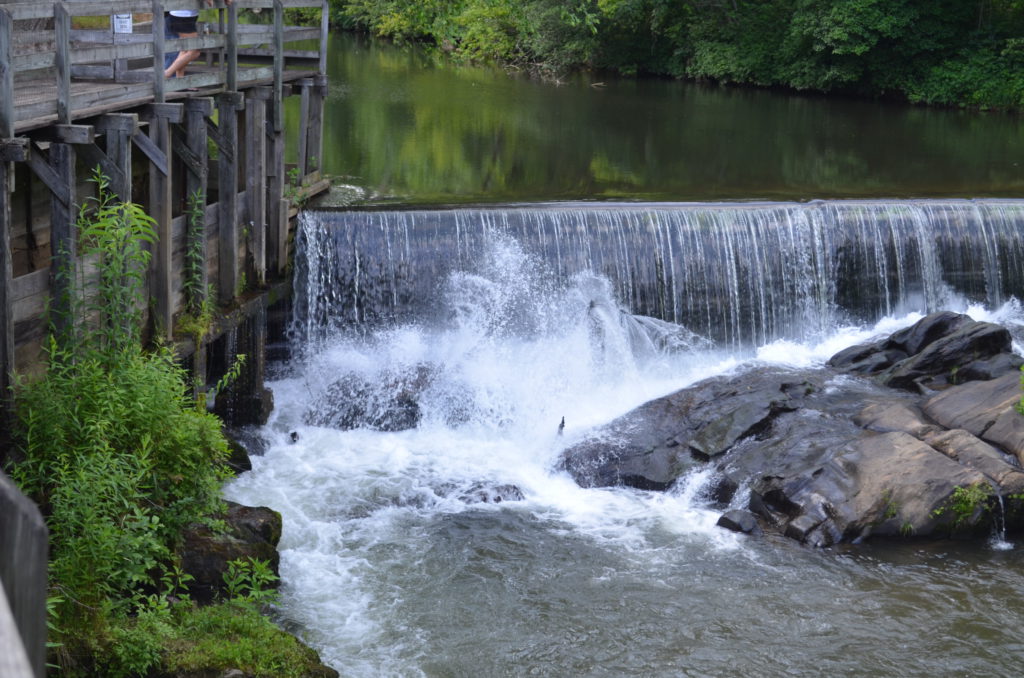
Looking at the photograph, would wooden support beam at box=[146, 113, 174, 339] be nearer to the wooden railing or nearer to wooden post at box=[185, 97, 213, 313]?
the wooden railing

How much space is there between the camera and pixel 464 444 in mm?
12359

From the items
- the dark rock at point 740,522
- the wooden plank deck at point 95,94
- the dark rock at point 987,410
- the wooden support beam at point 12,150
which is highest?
the wooden plank deck at point 95,94

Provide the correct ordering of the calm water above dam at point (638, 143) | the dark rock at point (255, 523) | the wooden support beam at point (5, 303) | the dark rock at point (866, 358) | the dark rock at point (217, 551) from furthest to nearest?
the calm water above dam at point (638, 143), the dark rock at point (866, 358), the dark rock at point (255, 523), the dark rock at point (217, 551), the wooden support beam at point (5, 303)

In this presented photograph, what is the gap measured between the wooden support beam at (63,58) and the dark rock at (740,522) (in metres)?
6.39

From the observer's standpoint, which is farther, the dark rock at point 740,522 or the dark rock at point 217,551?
the dark rock at point 740,522

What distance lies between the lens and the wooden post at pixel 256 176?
1227 centimetres

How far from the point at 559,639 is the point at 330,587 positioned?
1.88 meters

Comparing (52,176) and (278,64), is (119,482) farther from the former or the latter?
(278,64)

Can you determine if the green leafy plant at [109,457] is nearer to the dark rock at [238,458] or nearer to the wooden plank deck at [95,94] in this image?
the wooden plank deck at [95,94]

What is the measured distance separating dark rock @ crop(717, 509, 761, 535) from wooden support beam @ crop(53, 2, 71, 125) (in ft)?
21.0

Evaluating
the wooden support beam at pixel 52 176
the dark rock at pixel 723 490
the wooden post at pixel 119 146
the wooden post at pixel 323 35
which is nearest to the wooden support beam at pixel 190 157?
the wooden post at pixel 119 146

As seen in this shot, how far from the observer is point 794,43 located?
1335 inches

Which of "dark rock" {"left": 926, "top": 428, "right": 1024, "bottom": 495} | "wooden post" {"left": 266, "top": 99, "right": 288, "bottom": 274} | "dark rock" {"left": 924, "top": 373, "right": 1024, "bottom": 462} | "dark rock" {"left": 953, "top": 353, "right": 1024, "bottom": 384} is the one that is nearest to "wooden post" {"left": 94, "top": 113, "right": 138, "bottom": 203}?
"wooden post" {"left": 266, "top": 99, "right": 288, "bottom": 274}

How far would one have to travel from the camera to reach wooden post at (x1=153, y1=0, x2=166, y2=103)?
940 centimetres
